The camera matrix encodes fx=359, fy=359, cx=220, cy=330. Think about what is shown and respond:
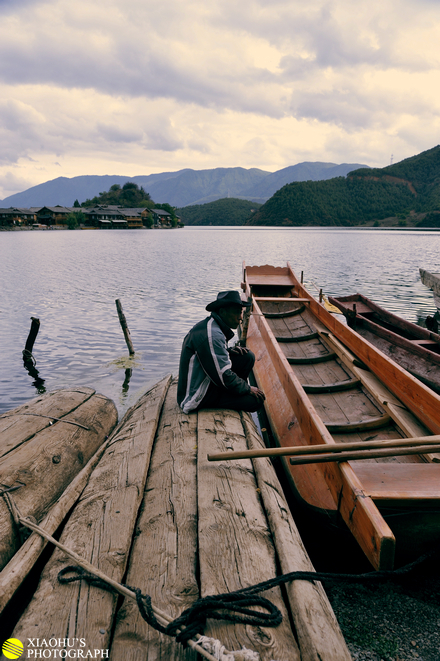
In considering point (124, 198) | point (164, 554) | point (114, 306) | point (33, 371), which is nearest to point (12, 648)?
point (164, 554)

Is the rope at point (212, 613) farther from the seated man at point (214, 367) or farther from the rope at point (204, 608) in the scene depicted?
the seated man at point (214, 367)

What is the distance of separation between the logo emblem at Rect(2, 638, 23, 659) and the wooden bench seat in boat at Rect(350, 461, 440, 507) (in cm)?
255

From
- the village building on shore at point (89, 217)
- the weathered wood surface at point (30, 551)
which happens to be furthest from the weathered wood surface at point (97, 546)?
the village building on shore at point (89, 217)

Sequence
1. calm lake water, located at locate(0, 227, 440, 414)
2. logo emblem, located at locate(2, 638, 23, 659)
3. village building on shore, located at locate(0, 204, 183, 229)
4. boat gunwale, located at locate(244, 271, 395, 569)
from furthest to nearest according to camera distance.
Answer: village building on shore, located at locate(0, 204, 183, 229)
calm lake water, located at locate(0, 227, 440, 414)
boat gunwale, located at locate(244, 271, 395, 569)
logo emblem, located at locate(2, 638, 23, 659)

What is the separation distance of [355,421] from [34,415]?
4754 millimetres

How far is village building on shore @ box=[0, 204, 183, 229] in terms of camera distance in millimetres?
106938

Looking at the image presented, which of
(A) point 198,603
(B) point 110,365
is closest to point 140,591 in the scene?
(A) point 198,603

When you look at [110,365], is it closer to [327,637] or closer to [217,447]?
[217,447]

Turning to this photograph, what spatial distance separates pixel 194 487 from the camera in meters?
3.39

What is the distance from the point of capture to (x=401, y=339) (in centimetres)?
870

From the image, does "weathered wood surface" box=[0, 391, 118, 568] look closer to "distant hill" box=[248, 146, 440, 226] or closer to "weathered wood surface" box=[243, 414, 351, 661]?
"weathered wood surface" box=[243, 414, 351, 661]

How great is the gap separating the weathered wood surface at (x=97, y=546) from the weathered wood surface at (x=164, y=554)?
9cm

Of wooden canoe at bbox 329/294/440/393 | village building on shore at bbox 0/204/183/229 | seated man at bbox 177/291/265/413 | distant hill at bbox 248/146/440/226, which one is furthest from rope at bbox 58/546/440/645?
distant hill at bbox 248/146/440/226

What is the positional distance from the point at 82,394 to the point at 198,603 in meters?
5.14
